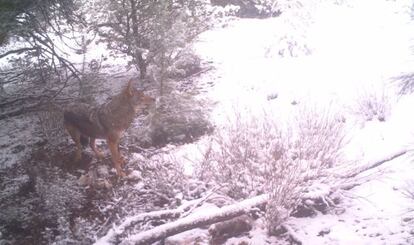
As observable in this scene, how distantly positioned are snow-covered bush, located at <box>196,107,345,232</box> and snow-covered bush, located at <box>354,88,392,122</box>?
0.38m

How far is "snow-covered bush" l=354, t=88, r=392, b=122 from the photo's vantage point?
13.6 ft

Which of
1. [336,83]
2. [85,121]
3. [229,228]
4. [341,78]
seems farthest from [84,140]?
[341,78]

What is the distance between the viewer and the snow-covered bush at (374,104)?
4148mm

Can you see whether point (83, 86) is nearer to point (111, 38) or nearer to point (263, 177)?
point (111, 38)

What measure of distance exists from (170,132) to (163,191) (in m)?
1.16

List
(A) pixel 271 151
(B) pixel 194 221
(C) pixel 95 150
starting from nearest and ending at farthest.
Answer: (B) pixel 194 221 < (A) pixel 271 151 < (C) pixel 95 150

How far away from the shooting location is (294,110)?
4.70 meters

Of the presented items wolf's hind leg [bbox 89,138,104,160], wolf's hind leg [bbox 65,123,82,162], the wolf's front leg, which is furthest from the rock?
wolf's hind leg [bbox 65,123,82,162]

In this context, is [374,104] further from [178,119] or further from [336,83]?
[178,119]

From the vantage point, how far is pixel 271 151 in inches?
162

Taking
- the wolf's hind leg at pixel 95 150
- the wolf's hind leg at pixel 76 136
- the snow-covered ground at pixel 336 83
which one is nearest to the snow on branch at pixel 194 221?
the snow-covered ground at pixel 336 83

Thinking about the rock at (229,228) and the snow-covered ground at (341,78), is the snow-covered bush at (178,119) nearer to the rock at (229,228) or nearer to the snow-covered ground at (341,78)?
the snow-covered ground at (341,78)

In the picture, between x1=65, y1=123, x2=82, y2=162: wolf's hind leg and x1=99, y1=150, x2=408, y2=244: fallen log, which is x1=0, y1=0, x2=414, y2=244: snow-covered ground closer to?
x1=99, y1=150, x2=408, y2=244: fallen log

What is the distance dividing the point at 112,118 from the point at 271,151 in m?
2.05
